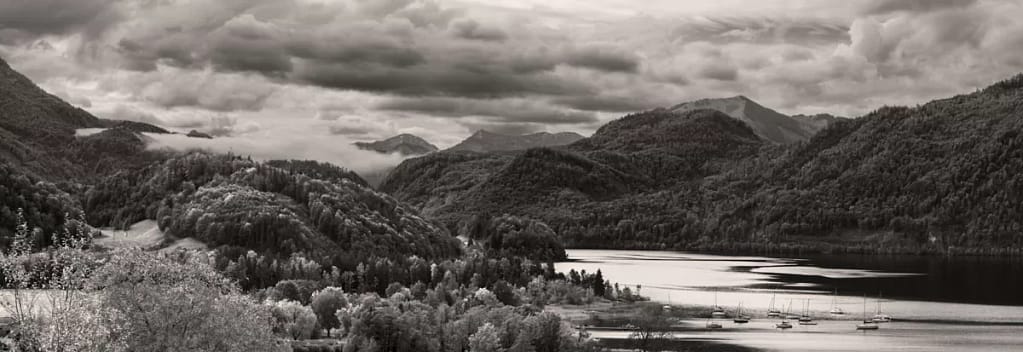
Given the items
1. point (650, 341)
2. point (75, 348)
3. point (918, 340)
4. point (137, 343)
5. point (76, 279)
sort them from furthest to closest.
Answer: point (918, 340), point (650, 341), point (137, 343), point (76, 279), point (75, 348)

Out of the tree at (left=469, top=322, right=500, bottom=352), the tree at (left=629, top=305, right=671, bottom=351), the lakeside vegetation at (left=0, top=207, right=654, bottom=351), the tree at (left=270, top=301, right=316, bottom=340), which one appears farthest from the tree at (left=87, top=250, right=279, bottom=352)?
the tree at (left=629, top=305, right=671, bottom=351)

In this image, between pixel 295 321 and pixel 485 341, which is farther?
pixel 295 321

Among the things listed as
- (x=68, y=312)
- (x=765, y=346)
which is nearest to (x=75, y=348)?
(x=68, y=312)

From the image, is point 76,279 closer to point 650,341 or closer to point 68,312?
point 68,312

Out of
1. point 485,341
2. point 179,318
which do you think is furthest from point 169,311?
point 485,341

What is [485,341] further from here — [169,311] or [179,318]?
[169,311]

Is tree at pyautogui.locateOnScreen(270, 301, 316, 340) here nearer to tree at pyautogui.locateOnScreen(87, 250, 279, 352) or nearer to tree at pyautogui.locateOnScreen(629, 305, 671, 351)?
tree at pyautogui.locateOnScreen(629, 305, 671, 351)

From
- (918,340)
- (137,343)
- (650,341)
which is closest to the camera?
(137,343)
